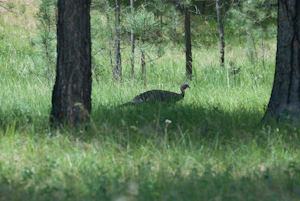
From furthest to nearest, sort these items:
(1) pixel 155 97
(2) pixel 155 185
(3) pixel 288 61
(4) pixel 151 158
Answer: (1) pixel 155 97 → (3) pixel 288 61 → (4) pixel 151 158 → (2) pixel 155 185

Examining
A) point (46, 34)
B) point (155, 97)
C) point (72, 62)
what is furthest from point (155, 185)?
point (46, 34)

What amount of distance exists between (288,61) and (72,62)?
9.70ft

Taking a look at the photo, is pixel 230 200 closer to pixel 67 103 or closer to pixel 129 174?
pixel 129 174

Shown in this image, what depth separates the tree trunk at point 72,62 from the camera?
4004 mm

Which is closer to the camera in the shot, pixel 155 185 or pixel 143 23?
pixel 155 185

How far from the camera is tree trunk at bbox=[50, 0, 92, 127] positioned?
4.00 meters

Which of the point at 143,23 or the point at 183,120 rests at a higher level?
the point at 143,23

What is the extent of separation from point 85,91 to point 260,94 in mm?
4052

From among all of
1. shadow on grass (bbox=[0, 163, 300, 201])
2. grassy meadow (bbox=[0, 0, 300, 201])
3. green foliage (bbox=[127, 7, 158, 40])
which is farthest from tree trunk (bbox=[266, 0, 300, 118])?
green foliage (bbox=[127, 7, 158, 40])

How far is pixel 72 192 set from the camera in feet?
8.54

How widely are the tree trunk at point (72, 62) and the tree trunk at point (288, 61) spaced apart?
2.67 meters

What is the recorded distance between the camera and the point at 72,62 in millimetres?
4035

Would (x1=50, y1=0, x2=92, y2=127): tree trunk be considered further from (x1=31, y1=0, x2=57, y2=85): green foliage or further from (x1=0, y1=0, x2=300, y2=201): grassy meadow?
(x1=31, y1=0, x2=57, y2=85): green foliage

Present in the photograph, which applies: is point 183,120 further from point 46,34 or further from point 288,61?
point 46,34
